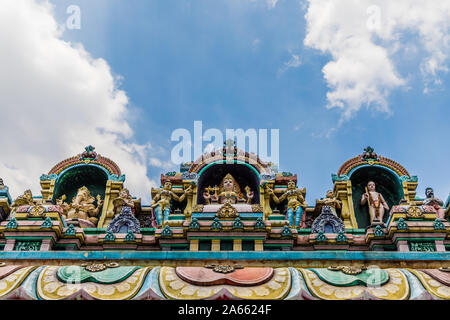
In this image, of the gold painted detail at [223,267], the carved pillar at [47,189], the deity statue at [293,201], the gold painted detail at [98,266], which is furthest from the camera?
the carved pillar at [47,189]

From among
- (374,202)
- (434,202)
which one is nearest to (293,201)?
(374,202)

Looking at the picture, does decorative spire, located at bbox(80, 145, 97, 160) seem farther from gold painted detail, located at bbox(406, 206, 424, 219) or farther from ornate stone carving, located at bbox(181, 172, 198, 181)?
gold painted detail, located at bbox(406, 206, 424, 219)

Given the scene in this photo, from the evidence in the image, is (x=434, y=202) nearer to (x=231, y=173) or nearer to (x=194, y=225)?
(x=231, y=173)

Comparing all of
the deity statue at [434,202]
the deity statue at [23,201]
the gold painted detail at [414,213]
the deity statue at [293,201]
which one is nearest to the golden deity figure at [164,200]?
the deity statue at [293,201]

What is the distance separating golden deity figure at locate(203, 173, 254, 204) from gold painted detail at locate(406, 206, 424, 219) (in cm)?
629

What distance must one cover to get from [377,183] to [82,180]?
12.1 meters

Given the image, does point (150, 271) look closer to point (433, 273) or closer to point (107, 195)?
point (433, 273)

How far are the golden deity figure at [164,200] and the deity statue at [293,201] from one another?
3.40 metres

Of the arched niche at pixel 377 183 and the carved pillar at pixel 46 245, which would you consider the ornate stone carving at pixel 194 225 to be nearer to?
the carved pillar at pixel 46 245

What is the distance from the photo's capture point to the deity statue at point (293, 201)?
827 inches

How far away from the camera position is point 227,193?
71.8 feet

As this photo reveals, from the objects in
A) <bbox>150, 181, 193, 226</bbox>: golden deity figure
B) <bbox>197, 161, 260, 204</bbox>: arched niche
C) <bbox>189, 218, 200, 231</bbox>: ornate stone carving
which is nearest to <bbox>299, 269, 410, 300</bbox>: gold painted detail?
<bbox>189, 218, 200, 231</bbox>: ornate stone carving
